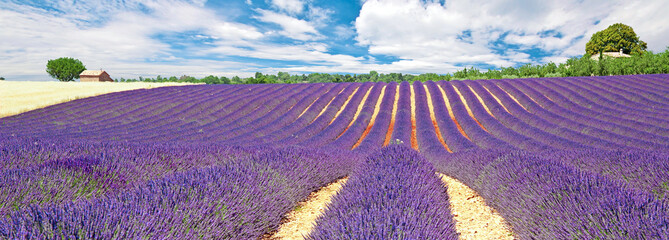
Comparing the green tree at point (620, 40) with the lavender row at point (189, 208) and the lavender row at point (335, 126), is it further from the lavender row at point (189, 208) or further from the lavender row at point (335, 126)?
the lavender row at point (189, 208)

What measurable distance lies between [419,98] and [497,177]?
584 inches

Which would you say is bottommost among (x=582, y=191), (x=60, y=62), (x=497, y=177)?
(x=497, y=177)

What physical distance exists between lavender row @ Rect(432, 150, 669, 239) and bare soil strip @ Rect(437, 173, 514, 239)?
12 cm

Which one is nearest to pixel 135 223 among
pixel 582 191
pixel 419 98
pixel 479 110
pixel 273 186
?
pixel 273 186

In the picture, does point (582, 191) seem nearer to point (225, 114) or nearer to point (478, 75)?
point (225, 114)

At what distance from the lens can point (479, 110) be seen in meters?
14.6

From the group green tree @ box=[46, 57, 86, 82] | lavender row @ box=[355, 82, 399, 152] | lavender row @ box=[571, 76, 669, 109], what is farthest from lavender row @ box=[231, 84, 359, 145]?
green tree @ box=[46, 57, 86, 82]

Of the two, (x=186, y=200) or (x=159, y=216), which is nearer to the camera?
(x=159, y=216)

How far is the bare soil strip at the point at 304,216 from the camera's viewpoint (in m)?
3.32

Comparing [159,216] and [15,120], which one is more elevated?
[159,216]

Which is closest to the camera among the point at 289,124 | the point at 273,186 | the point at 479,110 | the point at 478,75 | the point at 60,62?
the point at 273,186

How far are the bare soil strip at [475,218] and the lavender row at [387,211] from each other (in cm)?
56

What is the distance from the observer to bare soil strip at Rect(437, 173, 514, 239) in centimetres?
334

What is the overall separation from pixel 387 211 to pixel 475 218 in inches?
86.0
